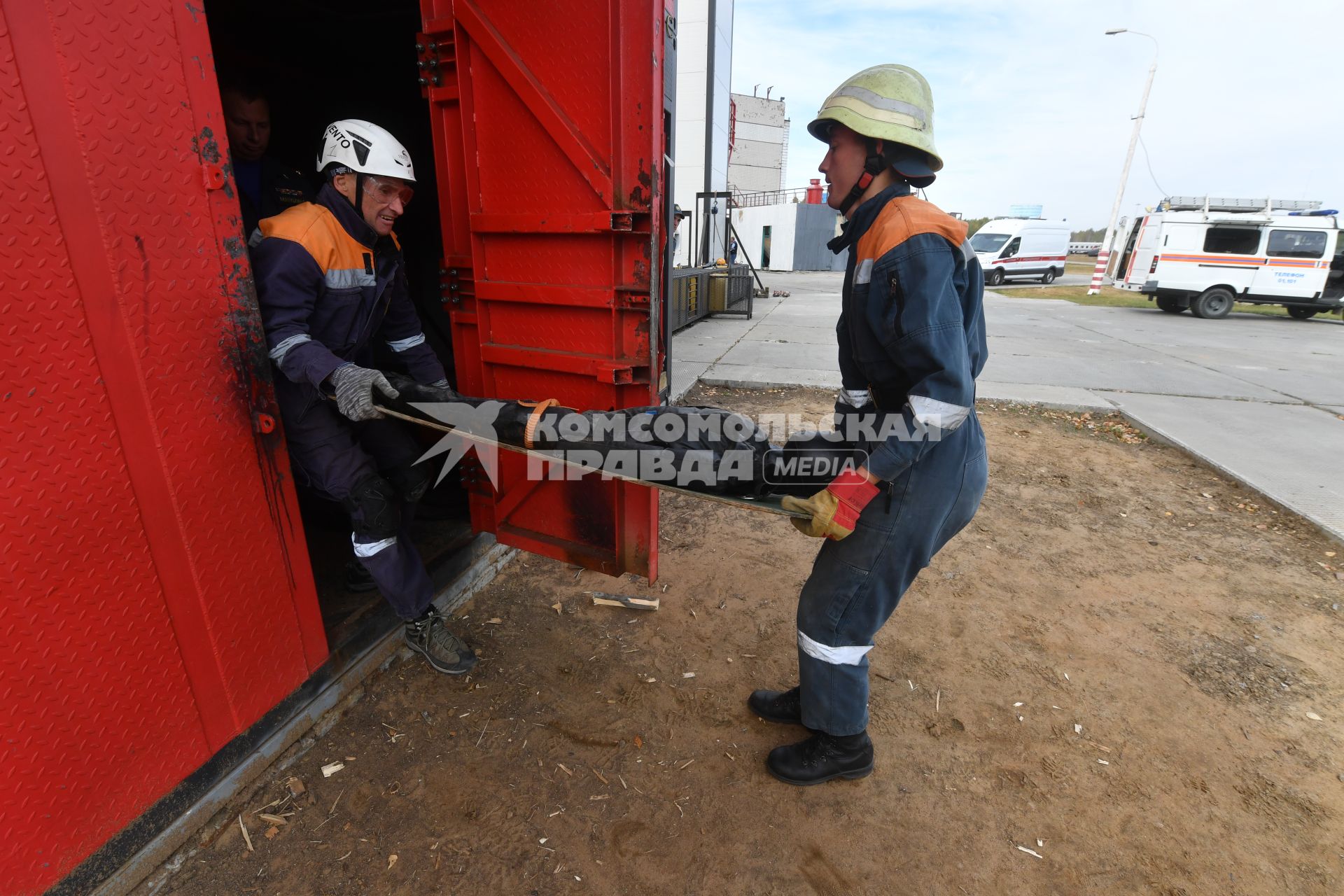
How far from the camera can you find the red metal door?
94.8 inches

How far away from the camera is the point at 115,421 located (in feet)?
5.49

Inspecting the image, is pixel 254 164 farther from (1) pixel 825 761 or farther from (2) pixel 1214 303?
(2) pixel 1214 303

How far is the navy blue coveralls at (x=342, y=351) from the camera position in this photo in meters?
2.12

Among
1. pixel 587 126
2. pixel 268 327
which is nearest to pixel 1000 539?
pixel 587 126

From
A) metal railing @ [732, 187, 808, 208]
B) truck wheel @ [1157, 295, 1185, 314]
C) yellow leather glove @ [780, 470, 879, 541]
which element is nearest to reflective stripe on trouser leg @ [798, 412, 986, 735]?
yellow leather glove @ [780, 470, 879, 541]

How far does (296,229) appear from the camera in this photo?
2.19 meters

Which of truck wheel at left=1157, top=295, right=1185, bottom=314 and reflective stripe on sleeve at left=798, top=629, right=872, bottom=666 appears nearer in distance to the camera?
reflective stripe on sleeve at left=798, top=629, right=872, bottom=666

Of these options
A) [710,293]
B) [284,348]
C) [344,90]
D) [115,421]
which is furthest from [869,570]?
[710,293]

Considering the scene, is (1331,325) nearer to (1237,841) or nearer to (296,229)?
(1237,841)

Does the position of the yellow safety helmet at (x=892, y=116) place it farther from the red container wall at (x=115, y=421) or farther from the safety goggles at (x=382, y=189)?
the red container wall at (x=115, y=421)

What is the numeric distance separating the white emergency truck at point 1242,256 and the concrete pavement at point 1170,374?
0.92m

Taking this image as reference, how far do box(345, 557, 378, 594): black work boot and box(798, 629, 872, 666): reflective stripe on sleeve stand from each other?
7.16 feet

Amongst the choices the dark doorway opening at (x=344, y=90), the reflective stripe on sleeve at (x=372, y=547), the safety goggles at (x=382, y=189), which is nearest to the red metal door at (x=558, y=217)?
the safety goggles at (x=382, y=189)

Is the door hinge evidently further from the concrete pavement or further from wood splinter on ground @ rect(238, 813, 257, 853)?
the concrete pavement
